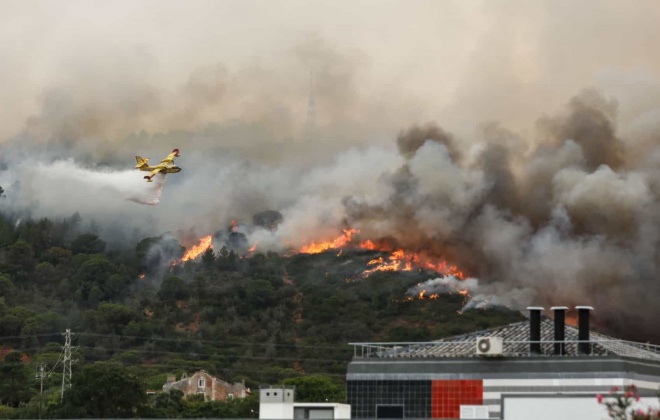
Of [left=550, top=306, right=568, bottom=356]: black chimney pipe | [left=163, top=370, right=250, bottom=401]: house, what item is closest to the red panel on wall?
[left=550, top=306, right=568, bottom=356]: black chimney pipe

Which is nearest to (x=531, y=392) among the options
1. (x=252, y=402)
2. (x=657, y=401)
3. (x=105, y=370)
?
(x=657, y=401)

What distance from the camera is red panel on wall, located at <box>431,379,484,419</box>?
77.6 m

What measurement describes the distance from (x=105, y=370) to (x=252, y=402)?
23.0 metres

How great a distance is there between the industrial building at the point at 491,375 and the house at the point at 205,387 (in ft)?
347

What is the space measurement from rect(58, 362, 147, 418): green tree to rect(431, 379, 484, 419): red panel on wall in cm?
6126

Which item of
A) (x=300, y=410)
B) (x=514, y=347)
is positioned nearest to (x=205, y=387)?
(x=514, y=347)

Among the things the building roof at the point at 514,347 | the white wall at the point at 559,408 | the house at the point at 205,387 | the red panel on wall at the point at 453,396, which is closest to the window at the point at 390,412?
the red panel on wall at the point at 453,396

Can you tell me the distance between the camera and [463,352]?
82875 mm

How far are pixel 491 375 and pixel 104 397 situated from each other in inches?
2652

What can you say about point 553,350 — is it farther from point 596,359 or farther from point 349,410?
point 349,410

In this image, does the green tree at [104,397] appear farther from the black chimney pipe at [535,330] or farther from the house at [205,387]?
the black chimney pipe at [535,330]

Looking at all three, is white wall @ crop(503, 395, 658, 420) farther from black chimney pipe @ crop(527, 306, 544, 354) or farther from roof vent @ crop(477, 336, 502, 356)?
black chimney pipe @ crop(527, 306, 544, 354)

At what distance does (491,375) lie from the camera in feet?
254

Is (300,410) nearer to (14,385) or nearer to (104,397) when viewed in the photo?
(104,397)
